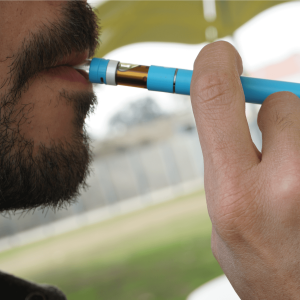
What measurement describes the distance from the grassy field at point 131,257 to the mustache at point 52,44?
252cm

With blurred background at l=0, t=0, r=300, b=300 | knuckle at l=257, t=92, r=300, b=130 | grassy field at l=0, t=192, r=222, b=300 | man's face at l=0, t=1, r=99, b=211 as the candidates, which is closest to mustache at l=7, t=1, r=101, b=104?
man's face at l=0, t=1, r=99, b=211

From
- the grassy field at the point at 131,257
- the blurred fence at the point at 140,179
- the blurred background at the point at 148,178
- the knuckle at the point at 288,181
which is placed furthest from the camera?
the blurred fence at the point at 140,179

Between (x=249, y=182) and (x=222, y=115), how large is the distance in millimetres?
93

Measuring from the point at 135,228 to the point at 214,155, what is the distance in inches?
153

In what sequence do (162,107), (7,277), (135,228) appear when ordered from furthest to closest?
(162,107)
(135,228)
(7,277)

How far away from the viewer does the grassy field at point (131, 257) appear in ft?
9.13

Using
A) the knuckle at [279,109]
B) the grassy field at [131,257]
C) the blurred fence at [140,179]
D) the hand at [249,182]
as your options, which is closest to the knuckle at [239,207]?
the hand at [249,182]

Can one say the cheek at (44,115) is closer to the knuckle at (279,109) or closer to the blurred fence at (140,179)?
the knuckle at (279,109)

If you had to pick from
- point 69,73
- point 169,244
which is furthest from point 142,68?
point 169,244

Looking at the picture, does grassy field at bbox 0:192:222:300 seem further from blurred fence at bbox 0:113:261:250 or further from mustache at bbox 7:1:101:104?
mustache at bbox 7:1:101:104

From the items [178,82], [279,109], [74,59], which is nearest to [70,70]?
[74,59]

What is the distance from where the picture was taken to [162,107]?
14.4 feet

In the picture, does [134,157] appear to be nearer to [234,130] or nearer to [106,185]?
[106,185]

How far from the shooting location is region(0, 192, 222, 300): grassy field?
2.78 meters
